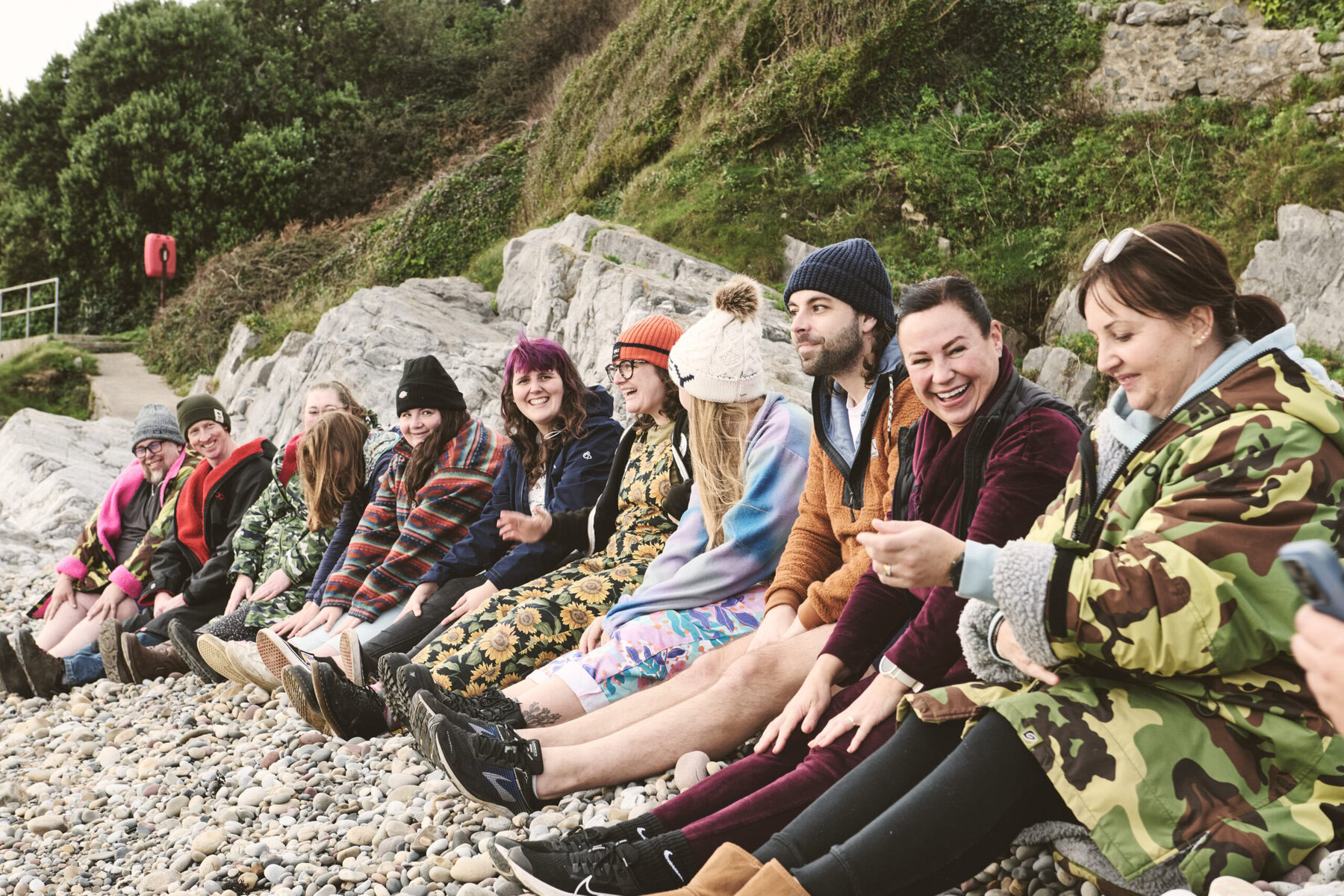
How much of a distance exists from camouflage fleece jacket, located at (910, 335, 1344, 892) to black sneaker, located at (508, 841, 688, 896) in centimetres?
100

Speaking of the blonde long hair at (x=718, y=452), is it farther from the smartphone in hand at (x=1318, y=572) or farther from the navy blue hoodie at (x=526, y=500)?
the smartphone in hand at (x=1318, y=572)

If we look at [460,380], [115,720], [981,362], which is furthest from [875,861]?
[460,380]

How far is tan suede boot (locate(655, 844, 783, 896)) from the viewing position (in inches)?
96.3

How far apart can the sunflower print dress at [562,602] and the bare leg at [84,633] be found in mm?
4242

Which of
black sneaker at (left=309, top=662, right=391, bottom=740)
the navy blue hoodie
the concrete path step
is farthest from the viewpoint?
the concrete path step

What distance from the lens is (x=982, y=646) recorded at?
2.56 meters

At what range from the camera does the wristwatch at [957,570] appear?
7.70 ft

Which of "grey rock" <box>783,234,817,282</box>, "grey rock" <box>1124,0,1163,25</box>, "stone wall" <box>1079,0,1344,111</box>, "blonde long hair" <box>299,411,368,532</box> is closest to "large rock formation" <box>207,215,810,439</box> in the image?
"grey rock" <box>783,234,817,282</box>

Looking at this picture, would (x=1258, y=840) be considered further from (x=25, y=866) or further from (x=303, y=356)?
(x=303, y=356)

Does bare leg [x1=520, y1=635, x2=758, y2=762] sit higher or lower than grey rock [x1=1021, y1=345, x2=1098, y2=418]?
lower

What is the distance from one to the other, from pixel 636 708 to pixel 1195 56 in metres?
12.0

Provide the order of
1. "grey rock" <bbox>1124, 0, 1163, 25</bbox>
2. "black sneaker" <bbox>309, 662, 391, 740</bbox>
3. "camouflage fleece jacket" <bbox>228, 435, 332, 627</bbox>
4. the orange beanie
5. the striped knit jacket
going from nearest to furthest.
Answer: "black sneaker" <bbox>309, 662, 391, 740</bbox> < the orange beanie < the striped knit jacket < "camouflage fleece jacket" <bbox>228, 435, 332, 627</bbox> < "grey rock" <bbox>1124, 0, 1163, 25</bbox>

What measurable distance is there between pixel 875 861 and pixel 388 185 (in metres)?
26.1

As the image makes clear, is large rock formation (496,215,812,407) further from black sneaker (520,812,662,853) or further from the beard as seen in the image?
black sneaker (520,812,662,853)
